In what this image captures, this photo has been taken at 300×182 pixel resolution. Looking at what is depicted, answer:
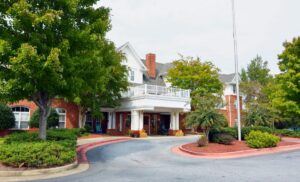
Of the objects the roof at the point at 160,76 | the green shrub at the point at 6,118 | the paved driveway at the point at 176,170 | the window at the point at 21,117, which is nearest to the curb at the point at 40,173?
the paved driveway at the point at 176,170

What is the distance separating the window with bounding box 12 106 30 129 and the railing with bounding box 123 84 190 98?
1040cm

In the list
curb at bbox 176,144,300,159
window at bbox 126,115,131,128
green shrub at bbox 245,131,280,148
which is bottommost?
curb at bbox 176,144,300,159

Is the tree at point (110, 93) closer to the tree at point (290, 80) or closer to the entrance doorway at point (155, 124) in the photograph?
the entrance doorway at point (155, 124)

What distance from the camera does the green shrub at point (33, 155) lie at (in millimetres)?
11094

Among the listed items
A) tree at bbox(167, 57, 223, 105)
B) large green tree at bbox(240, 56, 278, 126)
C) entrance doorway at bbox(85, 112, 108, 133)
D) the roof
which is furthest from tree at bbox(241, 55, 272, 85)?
entrance doorway at bbox(85, 112, 108, 133)

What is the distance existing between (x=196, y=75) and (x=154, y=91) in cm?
931

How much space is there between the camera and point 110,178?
10367 millimetres

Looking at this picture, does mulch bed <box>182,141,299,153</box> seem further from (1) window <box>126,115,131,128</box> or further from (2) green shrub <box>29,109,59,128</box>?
(1) window <box>126,115,131,128</box>

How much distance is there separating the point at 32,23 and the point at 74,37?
1987 mm

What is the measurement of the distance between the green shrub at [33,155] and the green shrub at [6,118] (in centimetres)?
1605

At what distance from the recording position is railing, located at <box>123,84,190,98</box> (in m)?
31.1

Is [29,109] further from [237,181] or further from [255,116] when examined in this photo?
[237,181]

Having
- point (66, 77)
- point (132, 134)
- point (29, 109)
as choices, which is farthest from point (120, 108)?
point (66, 77)

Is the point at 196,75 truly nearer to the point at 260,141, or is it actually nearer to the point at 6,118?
the point at 260,141
